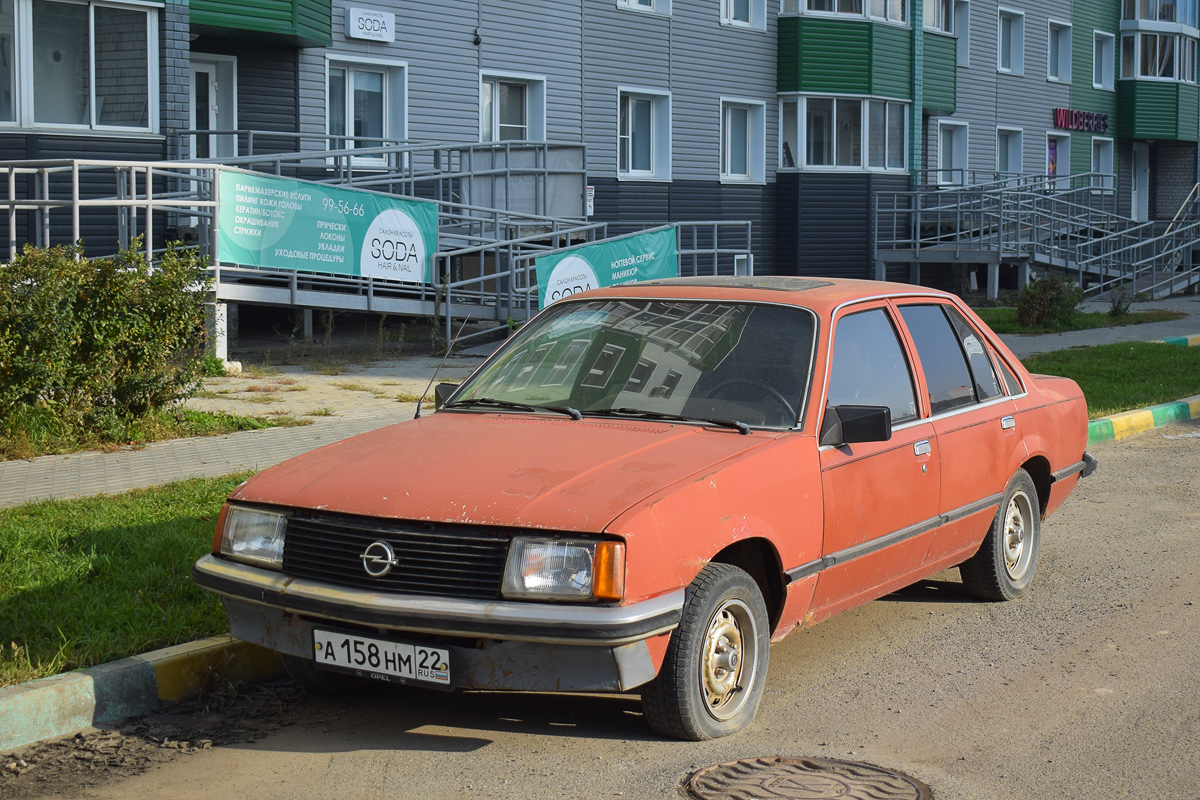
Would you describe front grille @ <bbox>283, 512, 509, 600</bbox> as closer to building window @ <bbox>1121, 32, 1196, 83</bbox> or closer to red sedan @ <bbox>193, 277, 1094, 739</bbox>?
red sedan @ <bbox>193, 277, 1094, 739</bbox>

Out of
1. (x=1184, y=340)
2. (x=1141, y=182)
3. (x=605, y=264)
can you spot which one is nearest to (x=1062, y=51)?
(x=1141, y=182)

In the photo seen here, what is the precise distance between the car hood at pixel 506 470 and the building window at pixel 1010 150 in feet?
106

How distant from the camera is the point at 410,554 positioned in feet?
14.4

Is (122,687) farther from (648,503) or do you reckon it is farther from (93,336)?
(93,336)

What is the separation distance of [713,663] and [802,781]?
0.52 metres

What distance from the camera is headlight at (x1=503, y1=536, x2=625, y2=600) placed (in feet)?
13.8

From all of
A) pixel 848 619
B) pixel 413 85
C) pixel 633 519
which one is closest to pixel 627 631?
pixel 633 519

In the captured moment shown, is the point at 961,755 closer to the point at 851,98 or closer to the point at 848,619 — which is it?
the point at 848,619

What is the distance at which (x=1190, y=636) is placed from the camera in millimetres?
5930

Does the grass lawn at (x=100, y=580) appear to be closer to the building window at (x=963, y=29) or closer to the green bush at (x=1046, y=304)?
the green bush at (x=1046, y=304)

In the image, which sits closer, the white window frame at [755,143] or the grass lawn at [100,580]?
the grass lawn at [100,580]

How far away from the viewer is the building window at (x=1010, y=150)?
1384 inches

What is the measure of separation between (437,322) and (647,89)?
33.6ft

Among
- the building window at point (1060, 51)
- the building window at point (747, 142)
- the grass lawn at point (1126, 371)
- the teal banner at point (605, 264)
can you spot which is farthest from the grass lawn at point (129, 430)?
the building window at point (1060, 51)
